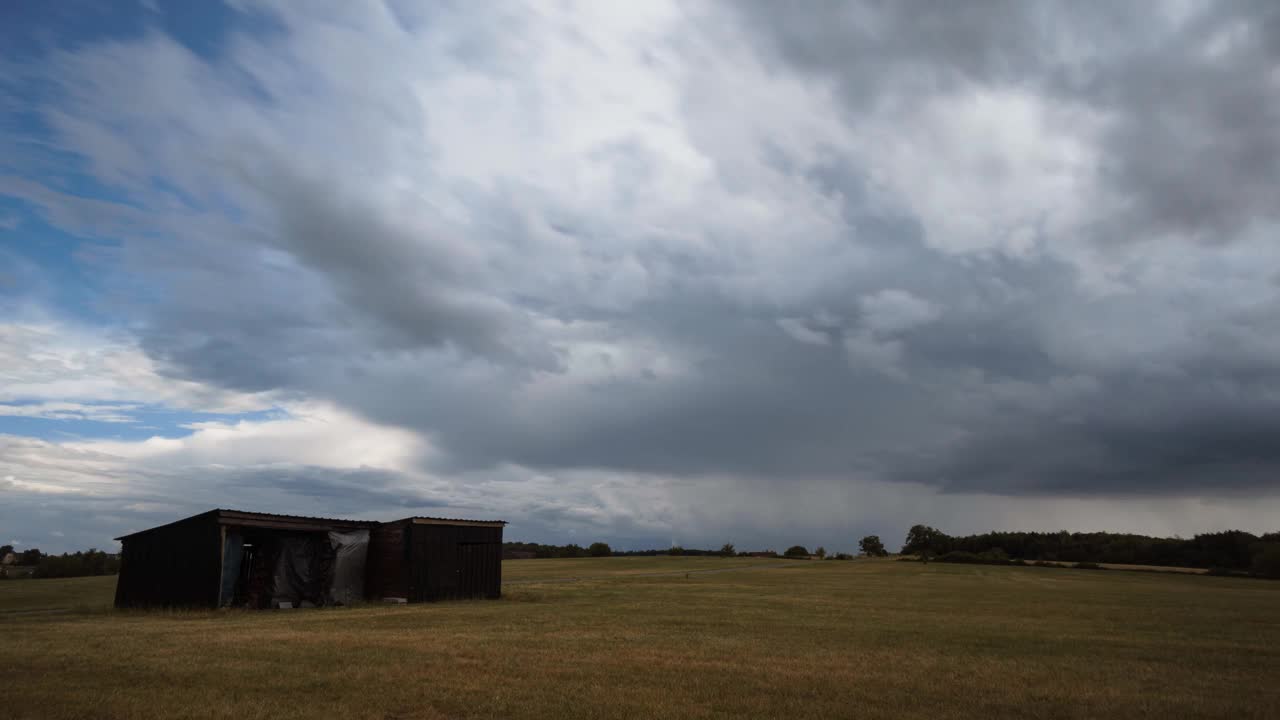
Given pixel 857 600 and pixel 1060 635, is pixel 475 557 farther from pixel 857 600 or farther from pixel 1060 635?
pixel 1060 635

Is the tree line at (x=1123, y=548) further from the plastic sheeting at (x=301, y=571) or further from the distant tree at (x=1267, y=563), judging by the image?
the plastic sheeting at (x=301, y=571)

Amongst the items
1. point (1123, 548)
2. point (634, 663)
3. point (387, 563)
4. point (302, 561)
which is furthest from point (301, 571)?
point (1123, 548)

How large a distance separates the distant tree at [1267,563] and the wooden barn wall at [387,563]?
9642 centimetres

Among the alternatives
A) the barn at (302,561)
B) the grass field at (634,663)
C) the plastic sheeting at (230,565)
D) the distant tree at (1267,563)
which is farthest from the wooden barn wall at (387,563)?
the distant tree at (1267,563)

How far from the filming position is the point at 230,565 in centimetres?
3488

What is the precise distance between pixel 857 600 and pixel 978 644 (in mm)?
19460

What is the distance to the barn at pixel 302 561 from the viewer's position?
33938 mm

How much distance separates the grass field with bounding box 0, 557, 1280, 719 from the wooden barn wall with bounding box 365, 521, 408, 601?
13.8 ft

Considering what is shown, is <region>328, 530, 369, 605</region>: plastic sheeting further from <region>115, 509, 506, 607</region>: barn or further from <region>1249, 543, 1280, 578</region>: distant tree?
<region>1249, 543, 1280, 578</region>: distant tree

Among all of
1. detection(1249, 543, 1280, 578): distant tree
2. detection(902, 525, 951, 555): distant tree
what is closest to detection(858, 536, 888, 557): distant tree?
A: detection(902, 525, 951, 555): distant tree

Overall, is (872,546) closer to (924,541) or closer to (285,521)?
(924,541)

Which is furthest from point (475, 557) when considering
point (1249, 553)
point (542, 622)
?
point (1249, 553)

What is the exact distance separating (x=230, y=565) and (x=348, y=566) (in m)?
6.16

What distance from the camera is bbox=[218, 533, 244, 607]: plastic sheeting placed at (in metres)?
34.2
